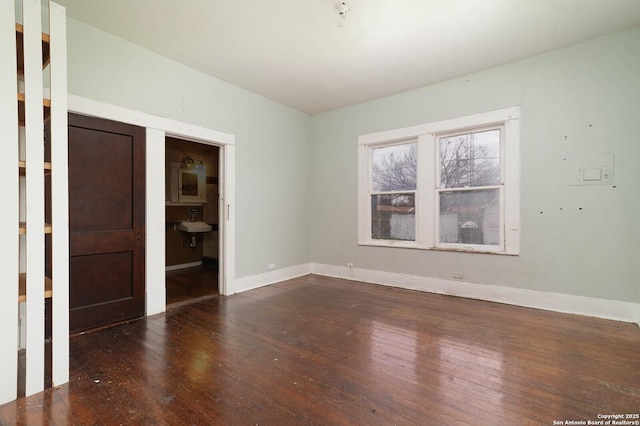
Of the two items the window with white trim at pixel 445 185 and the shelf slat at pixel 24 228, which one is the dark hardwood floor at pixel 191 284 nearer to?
the shelf slat at pixel 24 228

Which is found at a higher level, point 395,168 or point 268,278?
point 395,168

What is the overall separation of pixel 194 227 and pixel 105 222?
281 centimetres

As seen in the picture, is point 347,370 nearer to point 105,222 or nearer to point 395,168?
point 105,222

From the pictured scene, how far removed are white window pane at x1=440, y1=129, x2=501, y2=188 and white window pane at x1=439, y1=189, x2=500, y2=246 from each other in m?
0.15

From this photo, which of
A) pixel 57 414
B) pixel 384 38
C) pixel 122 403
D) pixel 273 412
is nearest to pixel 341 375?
pixel 273 412

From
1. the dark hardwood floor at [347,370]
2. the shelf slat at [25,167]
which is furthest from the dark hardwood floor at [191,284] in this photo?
the shelf slat at [25,167]

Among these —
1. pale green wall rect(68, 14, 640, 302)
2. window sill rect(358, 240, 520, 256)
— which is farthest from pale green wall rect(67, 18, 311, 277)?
window sill rect(358, 240, 520, 256)

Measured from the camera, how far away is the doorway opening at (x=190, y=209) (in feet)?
18.7

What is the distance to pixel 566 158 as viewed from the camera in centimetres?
323

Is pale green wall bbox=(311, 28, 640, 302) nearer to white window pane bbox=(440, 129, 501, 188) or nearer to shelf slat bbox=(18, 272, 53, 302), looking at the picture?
white window pane bbox=(440, 129, 501, 188)

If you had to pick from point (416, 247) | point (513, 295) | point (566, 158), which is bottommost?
point (513, 295)

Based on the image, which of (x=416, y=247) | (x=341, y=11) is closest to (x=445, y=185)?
(x=416, y=247)

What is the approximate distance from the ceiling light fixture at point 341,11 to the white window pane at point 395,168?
7.13 feet

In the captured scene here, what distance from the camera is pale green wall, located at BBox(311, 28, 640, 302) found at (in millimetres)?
2943
